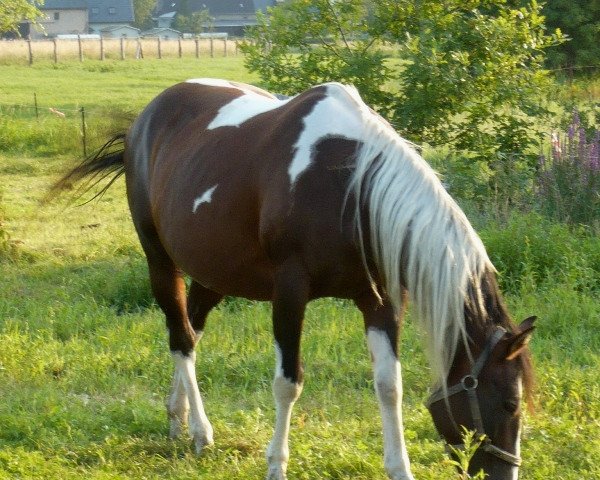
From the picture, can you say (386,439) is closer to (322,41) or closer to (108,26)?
(322,41)

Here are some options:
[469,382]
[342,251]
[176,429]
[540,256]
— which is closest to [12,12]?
[540,256]

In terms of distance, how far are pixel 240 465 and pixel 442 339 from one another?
132 centimetres

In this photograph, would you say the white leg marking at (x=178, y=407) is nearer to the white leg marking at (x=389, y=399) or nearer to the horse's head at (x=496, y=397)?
the white leg marking at (x=389, y=399)

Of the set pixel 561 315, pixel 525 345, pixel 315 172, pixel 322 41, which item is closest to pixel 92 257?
pixel 322 41

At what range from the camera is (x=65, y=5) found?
8344 centimetres

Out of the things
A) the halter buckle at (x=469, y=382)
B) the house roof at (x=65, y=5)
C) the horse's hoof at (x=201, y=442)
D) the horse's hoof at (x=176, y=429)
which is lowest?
the horse's hoof at (x=176, y=429)

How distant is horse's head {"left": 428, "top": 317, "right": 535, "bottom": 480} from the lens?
10.9 feet

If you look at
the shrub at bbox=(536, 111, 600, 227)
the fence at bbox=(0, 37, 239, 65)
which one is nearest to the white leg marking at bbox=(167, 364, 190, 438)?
the shrub at bbox=(536, 111, 600, 227)

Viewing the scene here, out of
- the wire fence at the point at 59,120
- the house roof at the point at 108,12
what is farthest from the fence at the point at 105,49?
the house roof at the point at 108,12

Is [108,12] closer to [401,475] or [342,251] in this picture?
[342,251]

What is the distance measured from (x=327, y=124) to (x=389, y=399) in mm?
1193

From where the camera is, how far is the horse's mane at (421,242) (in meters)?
3.32

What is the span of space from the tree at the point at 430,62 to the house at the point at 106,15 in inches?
3175

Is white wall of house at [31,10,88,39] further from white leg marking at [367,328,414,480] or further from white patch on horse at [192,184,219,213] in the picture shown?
white leg marking at [367,328,414,480]
